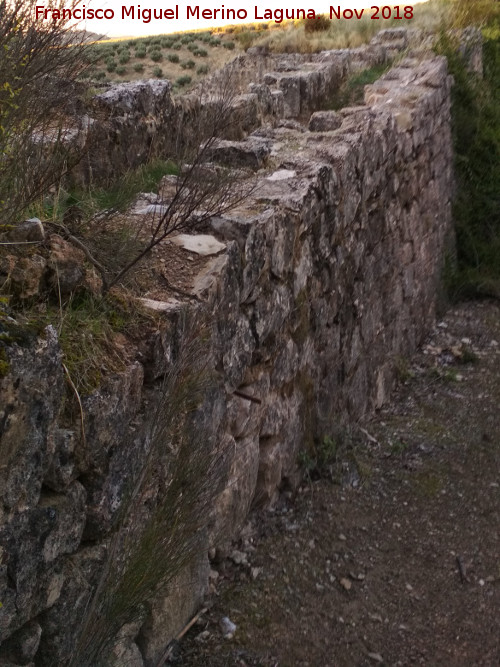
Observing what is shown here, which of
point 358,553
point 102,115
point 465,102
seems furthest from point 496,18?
point 358,553

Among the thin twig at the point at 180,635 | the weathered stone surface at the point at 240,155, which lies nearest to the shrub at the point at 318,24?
the weathered stone surface at the point at 240,155

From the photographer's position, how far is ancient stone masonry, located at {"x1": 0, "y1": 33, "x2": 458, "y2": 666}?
2156mm

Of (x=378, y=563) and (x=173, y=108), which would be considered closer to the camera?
(x=378, y=563)

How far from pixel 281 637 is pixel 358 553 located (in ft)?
2.80

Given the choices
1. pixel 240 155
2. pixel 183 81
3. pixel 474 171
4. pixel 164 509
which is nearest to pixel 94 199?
pixel 240 155

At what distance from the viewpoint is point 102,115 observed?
5.35 m

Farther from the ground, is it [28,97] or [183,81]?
[183,81]

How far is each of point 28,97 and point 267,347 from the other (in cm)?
169

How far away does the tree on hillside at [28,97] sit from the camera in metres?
2.84

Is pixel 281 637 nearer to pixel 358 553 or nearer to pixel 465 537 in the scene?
pixel 358 553

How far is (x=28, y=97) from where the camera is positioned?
3.44 meters

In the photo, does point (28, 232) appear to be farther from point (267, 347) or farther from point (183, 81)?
point (183, 81)

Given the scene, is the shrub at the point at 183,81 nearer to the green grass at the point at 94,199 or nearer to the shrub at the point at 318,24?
the shrub at the point at 318,24

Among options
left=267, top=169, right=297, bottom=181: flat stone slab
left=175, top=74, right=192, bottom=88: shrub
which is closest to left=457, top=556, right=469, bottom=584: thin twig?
left=267, top=169, right=297, bottom=181: flat stone slab
